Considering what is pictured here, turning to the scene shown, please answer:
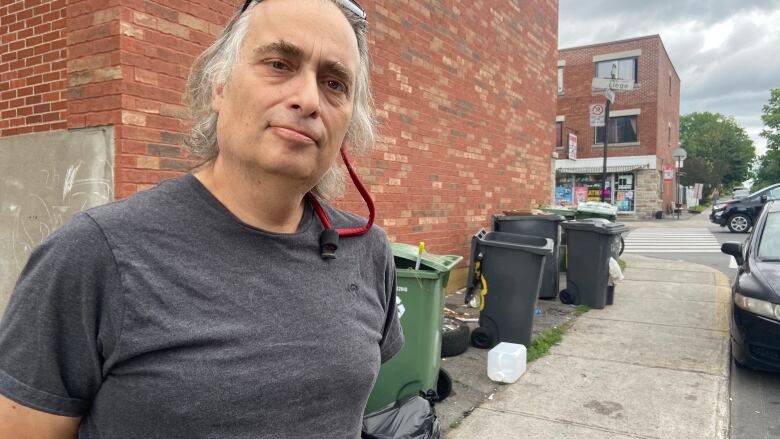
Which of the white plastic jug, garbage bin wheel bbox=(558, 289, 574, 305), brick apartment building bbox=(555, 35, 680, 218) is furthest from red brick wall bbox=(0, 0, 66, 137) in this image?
brick apartment building bbox=(555, 35, 680, 218)

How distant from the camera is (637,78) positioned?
28219 millimetres

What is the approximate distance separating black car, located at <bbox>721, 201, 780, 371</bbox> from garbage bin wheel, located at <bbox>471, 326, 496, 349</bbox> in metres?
2.20

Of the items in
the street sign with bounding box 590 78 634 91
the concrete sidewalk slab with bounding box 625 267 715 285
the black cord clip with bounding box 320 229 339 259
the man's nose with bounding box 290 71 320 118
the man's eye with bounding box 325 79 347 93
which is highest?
the street sign with bounding box 590 78 634 91

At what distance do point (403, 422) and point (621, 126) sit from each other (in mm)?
29528

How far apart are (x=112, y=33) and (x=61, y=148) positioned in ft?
3.08

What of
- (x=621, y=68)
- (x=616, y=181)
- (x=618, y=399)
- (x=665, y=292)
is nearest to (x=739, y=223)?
(x=616, y=181)

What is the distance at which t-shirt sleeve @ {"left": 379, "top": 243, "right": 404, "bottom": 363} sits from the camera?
1.53 metres

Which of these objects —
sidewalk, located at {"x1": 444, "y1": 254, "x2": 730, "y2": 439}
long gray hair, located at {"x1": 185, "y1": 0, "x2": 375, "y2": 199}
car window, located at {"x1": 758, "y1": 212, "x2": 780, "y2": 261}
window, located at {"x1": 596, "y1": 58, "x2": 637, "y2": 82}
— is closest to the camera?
long gray hair, located at {"x1": 185, "y1": 0, "x2": 375, "y2": 199}

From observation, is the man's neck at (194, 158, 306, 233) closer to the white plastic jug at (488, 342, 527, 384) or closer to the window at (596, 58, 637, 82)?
the white plastic jug at (488, 342, 527, 384)

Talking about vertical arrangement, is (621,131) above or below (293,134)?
above

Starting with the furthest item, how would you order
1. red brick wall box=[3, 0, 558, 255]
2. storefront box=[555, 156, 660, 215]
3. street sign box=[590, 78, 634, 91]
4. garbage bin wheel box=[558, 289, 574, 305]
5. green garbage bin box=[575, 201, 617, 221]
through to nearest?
storefront box=[555, 156, 660, 215], street sign box=[590, 78, 634, 91], green garbage bin box=[575, 201, 617, 221], garbage bin wheel box=[558, 289, 574, 305], red brick wall box=[3, 0, 558, 255]

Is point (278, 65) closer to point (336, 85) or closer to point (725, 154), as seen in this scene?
point (336, 85)

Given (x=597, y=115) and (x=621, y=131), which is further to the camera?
(x=621, y=131)

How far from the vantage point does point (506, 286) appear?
5.20 m
